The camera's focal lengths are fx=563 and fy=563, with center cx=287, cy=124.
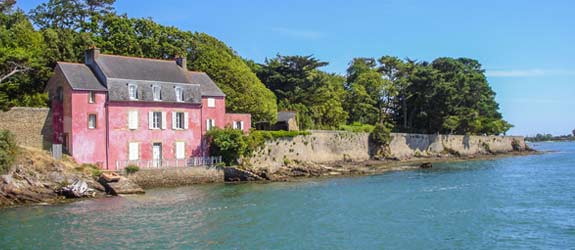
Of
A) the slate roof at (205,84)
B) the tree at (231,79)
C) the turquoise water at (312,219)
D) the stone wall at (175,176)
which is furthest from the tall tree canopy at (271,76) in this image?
the turquoise water at (312,219)

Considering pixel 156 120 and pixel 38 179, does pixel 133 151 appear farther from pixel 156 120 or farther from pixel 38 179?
pixel 38 179

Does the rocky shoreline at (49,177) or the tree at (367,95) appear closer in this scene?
the rocky shoreline at (49,177)

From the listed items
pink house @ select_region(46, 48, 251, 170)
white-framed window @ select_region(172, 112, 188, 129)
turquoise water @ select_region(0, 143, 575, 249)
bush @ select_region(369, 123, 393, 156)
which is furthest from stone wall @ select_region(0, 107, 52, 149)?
bush @ select_region(369, 123, 393, 156)

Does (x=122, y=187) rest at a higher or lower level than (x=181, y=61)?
lower

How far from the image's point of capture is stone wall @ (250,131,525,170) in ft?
154

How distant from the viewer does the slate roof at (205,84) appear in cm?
4262

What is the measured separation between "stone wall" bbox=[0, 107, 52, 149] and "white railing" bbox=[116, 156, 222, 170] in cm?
481

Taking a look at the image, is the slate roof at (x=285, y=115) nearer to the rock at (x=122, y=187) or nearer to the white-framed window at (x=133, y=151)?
the white-framed window at (x=133, y=151)

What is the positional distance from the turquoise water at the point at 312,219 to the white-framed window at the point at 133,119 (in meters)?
5.87

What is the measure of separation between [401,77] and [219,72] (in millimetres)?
35950

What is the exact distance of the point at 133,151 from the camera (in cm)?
3825

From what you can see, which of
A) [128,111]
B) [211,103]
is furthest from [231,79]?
[128,111]

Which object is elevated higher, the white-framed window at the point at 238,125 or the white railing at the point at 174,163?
the white-framed window at the point at 238,125

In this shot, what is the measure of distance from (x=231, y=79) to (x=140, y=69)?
10702 millimetres
